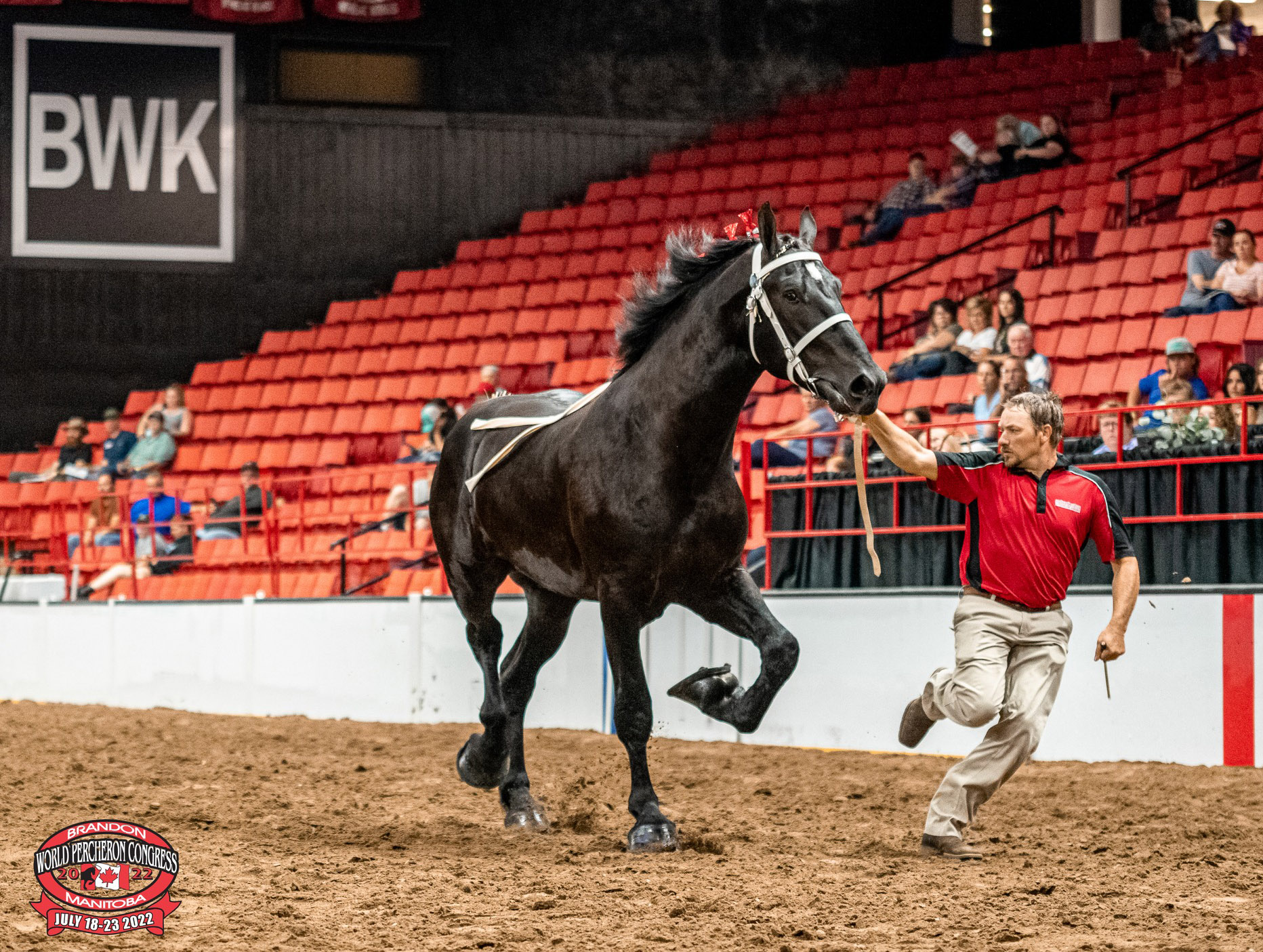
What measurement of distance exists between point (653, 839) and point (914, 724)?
1.05 meters

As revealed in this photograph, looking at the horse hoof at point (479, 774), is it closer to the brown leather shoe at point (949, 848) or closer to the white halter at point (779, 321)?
the brown leather shoe at point (949, 848)

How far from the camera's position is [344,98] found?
22.9 meters

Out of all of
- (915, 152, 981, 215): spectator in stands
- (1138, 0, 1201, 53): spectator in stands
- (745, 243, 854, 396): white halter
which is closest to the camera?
(745, 243, 854, 396): white halter

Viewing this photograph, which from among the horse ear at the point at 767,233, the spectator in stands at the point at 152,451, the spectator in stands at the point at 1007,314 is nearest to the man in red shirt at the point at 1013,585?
the horse ear at the point at 767,233

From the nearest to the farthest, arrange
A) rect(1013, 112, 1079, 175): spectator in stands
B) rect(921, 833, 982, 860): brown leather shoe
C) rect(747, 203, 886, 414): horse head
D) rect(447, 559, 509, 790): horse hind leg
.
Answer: rect(747, 203, 886, 414): horse head, rect(921, 833, 982, 860): brown leather shoe, rect(447, 559, 509, 790): horse hind leg, rect(1013, 112, 1079, 175): spectator in stands

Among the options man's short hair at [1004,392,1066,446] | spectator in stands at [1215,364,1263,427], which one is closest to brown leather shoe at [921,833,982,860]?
man's short hair at [1004,392,1066,446]

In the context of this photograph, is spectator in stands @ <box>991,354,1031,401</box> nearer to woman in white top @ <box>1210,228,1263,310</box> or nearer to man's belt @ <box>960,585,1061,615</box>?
woman in white top @ <box>1210,228,1263,310</box>

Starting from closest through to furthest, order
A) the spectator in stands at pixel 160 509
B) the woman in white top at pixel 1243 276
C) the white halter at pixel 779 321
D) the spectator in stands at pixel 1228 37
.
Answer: the white halter at pixel 779 321 → the woman in white top at pixel 1243 276 → the spectator in stands at pixel 160 509 → the spectator in stands at pixel 1228 37

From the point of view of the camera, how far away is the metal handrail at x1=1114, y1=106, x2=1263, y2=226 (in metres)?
14.9

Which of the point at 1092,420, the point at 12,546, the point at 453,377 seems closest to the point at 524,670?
the point at 1092,420

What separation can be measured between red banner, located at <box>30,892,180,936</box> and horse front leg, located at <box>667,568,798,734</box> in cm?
214

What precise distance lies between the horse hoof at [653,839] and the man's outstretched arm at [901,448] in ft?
5.31


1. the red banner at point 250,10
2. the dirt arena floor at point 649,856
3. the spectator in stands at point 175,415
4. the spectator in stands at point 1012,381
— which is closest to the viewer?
the dirt arena floor at point 649,856

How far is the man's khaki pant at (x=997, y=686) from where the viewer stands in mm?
5531
